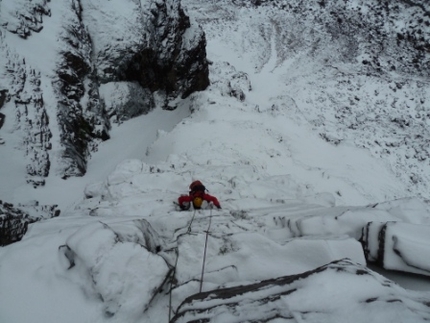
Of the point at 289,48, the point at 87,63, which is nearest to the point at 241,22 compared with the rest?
the point at 289,48

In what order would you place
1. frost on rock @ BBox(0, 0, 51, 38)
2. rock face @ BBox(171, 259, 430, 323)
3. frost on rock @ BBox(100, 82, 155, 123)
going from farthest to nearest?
frost on rock @ BBox(100, 82, 155, 123) < frost on rock @ BBox(0, 0, 51, 38) < rock face @ BBox(171, 259, 430, 323)

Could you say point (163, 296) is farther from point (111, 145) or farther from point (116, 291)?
point (111, 145)

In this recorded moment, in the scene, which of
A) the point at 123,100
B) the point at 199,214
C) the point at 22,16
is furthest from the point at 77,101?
the point at 199,214

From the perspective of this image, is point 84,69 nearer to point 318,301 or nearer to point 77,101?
point 77,101

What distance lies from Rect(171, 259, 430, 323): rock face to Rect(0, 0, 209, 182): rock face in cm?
811

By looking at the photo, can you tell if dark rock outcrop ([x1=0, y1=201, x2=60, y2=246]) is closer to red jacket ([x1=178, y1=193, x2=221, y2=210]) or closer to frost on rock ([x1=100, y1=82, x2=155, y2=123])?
red jacket ([x1=178, y1=193, x2=221, y2=210])

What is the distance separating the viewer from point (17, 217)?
6754 mm

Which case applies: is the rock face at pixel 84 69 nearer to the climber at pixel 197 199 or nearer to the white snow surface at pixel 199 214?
the white snow surface at pixel 199 214

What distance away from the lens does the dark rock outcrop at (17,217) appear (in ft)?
20.2

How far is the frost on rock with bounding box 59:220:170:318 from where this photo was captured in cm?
260

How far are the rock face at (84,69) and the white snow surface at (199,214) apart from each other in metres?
0.53

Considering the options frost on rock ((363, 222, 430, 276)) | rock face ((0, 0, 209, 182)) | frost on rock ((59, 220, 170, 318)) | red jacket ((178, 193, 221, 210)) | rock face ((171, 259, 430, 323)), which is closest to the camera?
rock face ((171, 259, 430, 323))

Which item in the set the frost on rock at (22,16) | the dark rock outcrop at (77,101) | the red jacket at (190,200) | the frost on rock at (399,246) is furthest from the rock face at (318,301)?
the frost on rock at (22,16)

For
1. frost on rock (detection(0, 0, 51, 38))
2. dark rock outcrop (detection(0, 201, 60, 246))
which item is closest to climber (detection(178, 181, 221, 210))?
dark rock outcrop (detection(0, 201, 60, 246))
